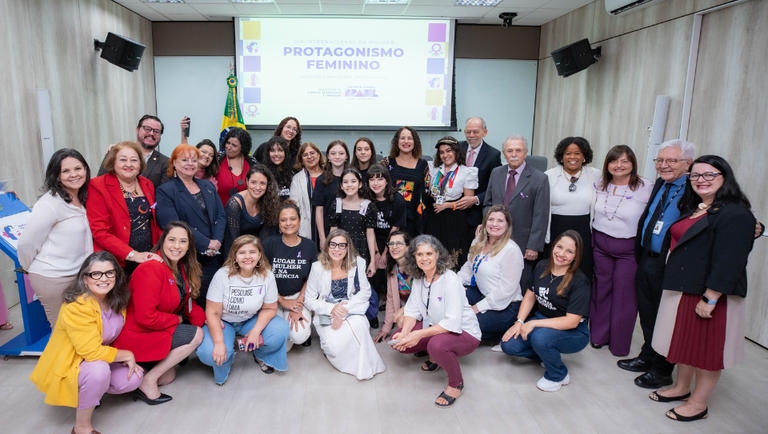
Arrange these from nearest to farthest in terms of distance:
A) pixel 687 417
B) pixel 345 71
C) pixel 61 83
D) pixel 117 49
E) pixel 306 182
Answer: pixel 687 417 < pixel 306 182 < pixel 61 83 < pixel 117 49 < pixel 345 71

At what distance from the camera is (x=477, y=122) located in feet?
12.4

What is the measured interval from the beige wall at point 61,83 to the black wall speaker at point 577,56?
5.59m

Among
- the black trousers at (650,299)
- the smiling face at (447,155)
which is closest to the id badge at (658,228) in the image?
the black trousers at (650,299)

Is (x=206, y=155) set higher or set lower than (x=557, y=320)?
higher

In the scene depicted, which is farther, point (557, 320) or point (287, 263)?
point (287, 263)

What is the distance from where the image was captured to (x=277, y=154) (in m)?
3.73

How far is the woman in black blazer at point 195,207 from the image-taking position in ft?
9.73

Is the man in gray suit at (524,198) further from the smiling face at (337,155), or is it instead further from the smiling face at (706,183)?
the smiling face at (337,155)

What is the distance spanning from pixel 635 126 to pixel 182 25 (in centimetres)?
630

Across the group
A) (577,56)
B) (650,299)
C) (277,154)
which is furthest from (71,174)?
(577,56)

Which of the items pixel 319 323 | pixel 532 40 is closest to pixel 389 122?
pixel 532 40

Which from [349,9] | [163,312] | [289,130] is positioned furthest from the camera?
[349,9]

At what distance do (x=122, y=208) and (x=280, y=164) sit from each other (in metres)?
1.35

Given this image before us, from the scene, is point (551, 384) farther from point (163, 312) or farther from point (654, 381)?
point (163, 312)
